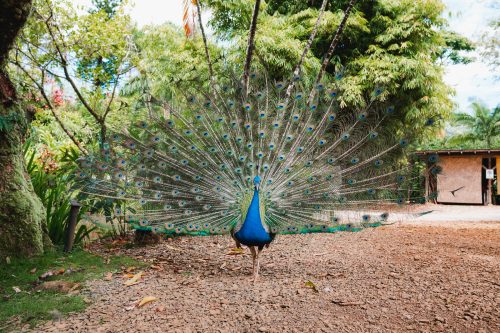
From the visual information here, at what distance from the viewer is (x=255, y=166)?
502 centimetres

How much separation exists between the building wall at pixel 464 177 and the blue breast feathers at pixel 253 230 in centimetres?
1614

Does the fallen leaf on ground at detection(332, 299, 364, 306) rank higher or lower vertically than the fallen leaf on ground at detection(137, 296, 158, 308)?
higher

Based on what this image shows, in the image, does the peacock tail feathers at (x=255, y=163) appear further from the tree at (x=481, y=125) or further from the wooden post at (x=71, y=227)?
the tree at (x=481, y=125)

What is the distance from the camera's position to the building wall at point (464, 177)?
18266mm

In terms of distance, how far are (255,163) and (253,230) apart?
3.22ft

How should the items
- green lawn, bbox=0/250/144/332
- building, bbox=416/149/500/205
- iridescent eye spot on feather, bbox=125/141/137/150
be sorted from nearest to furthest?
green lawn, bbox=0/250/144/332, iridescent eye spot on feather, bbox=125/141/137/150, building, bbox=416/149/500/205

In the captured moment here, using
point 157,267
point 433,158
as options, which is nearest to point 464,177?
point 433,158

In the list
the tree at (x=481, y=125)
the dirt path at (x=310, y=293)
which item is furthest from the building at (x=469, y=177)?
the dirt path at (x=310, y=293)

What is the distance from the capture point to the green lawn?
358 centimetres

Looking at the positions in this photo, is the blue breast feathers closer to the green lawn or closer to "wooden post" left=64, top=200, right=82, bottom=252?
the green lawn

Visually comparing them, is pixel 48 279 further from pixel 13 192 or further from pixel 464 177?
pixel 464 177

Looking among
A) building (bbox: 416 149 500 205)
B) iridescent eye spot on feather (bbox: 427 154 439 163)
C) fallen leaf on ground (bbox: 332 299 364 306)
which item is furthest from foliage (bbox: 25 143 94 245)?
building (bbox: 416 149 500 205)

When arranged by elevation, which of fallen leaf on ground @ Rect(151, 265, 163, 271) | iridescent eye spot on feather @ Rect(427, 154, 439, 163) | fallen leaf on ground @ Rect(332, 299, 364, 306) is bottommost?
fallen leaf on ground @ Rect(332, 299, 364, 306)

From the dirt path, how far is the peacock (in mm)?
586
